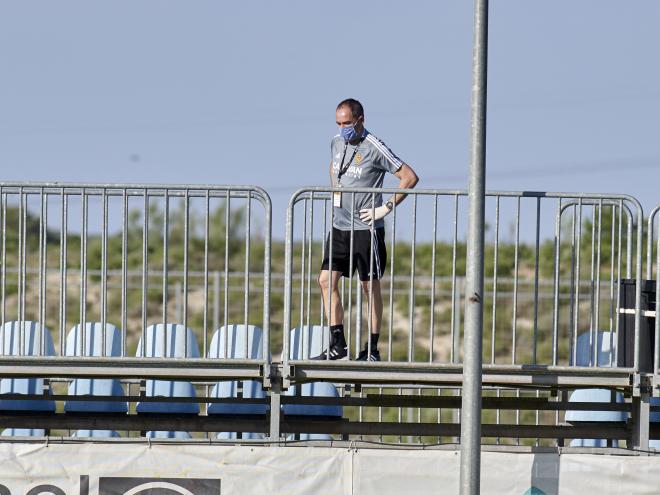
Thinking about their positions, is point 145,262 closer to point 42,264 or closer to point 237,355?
point 42,264

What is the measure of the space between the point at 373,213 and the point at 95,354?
2498 millimetres

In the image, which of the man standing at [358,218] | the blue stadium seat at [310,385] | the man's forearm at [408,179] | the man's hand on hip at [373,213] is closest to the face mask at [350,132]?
the man standing at [358,218]

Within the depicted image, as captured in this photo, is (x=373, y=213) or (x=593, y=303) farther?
(x=593, y=303)

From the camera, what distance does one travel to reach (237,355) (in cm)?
1025

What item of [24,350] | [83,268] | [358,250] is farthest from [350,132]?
[24,350]

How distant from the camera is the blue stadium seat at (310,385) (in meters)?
10.2

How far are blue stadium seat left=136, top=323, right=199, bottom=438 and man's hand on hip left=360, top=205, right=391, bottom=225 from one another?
1.57 metres

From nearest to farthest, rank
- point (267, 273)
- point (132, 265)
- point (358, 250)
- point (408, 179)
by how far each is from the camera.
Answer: point (267, 273), point (358, 250), point (408, 179), point (132, 265)

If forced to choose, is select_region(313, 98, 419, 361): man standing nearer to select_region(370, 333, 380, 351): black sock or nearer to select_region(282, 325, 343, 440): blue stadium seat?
select_region(370, 333, 380, 351): black sock

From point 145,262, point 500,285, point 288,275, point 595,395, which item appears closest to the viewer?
point 288,275

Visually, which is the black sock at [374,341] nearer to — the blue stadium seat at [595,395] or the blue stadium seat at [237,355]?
the blue stadium seat at [237,355]

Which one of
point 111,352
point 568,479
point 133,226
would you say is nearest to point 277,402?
point 111,352

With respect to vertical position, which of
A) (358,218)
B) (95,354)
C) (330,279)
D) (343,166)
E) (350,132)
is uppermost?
(350,132)

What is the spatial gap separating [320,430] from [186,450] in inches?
59.7
